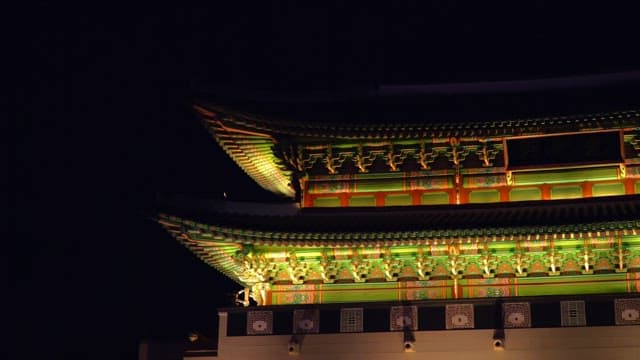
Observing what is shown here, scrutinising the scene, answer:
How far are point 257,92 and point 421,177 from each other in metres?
3.76

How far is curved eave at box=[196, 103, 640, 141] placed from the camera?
17.2m

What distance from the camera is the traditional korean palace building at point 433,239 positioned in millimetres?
16828

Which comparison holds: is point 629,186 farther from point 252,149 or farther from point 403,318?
point 252,149

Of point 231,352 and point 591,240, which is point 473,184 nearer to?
point 591,240

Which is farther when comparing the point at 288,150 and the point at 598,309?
the point at 288,150

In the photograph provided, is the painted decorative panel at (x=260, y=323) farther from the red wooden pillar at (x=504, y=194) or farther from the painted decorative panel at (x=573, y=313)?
the painted decorative panel at (x=573, y=313)

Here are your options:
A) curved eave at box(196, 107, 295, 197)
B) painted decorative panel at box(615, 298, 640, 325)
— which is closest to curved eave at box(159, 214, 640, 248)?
painted decorative panel at box(615, 298, 640, 325)

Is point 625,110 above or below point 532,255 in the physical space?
above

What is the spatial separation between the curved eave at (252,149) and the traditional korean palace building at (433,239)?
2.2 inches

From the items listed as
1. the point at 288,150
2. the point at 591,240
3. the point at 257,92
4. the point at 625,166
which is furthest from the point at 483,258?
the point at 257,92

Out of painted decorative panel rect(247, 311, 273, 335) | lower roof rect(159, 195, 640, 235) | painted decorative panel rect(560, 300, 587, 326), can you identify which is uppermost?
lower roof rect(159, 195, 640, 235)

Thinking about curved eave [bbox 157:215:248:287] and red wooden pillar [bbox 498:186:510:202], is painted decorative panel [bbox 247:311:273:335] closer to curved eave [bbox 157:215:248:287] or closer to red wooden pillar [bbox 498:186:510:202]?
curved eave [bbox 157:215:248:287]

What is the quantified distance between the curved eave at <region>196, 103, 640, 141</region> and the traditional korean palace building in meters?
0.04

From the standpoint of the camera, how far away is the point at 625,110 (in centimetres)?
1681
